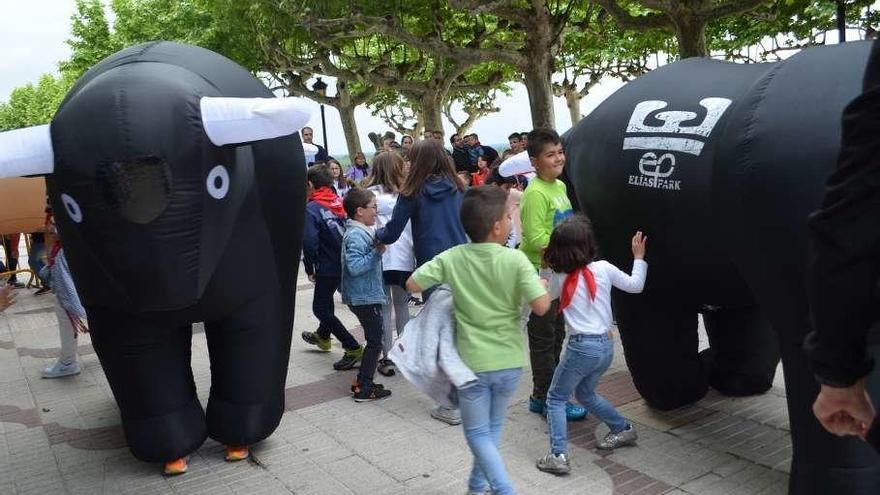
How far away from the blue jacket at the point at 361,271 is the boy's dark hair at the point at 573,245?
5.18 ft

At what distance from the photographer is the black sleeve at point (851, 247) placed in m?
1.36

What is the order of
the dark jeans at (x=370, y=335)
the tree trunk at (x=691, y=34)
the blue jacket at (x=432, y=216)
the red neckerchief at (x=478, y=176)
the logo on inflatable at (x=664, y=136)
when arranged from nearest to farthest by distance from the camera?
the logo on inflatable at (x=664, y=136), the blue jacket at (x=432, y=216), the dark jeans at (x=370, y=335), the red neckerchief at (x=478, y=176), the tree trunk at (x=691, y=34)

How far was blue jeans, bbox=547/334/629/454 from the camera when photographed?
11.9 ft

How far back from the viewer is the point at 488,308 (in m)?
3.16

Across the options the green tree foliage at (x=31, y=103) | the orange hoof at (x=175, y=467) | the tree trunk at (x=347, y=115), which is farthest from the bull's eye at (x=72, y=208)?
the green tree foliage at (x=31, y=103)

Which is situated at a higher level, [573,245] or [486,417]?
[573,245]

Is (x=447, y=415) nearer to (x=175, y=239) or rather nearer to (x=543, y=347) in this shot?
(x=543, y=347)

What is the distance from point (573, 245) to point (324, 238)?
8.20ft

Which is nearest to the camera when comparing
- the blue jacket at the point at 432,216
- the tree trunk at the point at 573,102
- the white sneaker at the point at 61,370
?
Result: the blue jacket at the point at 432,216

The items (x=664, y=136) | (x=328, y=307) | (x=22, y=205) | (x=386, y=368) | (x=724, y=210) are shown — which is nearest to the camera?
(x=724, y=210)

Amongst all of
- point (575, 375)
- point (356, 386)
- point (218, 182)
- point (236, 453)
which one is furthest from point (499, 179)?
point (218, 182)

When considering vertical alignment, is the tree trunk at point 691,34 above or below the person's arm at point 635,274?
above

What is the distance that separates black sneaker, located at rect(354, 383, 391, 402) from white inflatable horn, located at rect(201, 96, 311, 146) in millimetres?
2153

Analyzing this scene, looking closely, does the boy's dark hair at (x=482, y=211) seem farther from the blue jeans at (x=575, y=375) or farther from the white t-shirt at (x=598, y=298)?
the blue jeans at (x=575, y=375)
